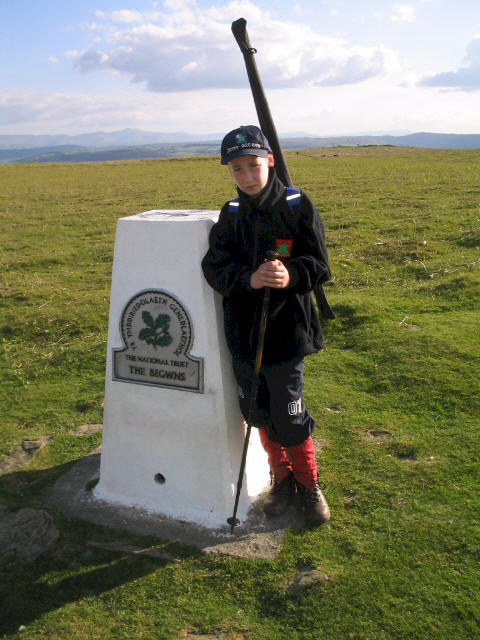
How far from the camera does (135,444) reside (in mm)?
4746

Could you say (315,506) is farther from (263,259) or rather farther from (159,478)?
(263,259)

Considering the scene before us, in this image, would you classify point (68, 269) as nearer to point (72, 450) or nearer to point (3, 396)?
point (3, 396)

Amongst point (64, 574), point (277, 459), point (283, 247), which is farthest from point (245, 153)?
point (64, 574)

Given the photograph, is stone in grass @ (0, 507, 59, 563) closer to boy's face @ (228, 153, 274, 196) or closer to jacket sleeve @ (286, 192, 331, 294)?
jacket sleeve @ (286, 192, 331, 294)

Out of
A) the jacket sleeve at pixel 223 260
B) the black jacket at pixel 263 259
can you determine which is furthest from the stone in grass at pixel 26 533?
the jacket sleeve at pixel 223 260

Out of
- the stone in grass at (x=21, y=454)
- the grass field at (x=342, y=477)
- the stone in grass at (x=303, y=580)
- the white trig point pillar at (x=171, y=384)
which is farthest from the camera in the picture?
the stone in grass at (x=21, y=454)

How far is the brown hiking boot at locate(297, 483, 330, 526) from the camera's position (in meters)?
4.34

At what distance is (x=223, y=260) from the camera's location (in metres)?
4.02

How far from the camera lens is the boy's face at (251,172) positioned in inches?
154

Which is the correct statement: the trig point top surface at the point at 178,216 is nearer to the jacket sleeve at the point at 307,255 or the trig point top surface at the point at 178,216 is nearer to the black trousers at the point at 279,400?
the jacket sleeve at the point at 307,255

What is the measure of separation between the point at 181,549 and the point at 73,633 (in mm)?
910

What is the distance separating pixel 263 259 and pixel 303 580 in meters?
2.09

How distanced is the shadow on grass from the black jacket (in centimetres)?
168

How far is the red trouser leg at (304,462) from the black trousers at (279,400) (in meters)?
0.10
